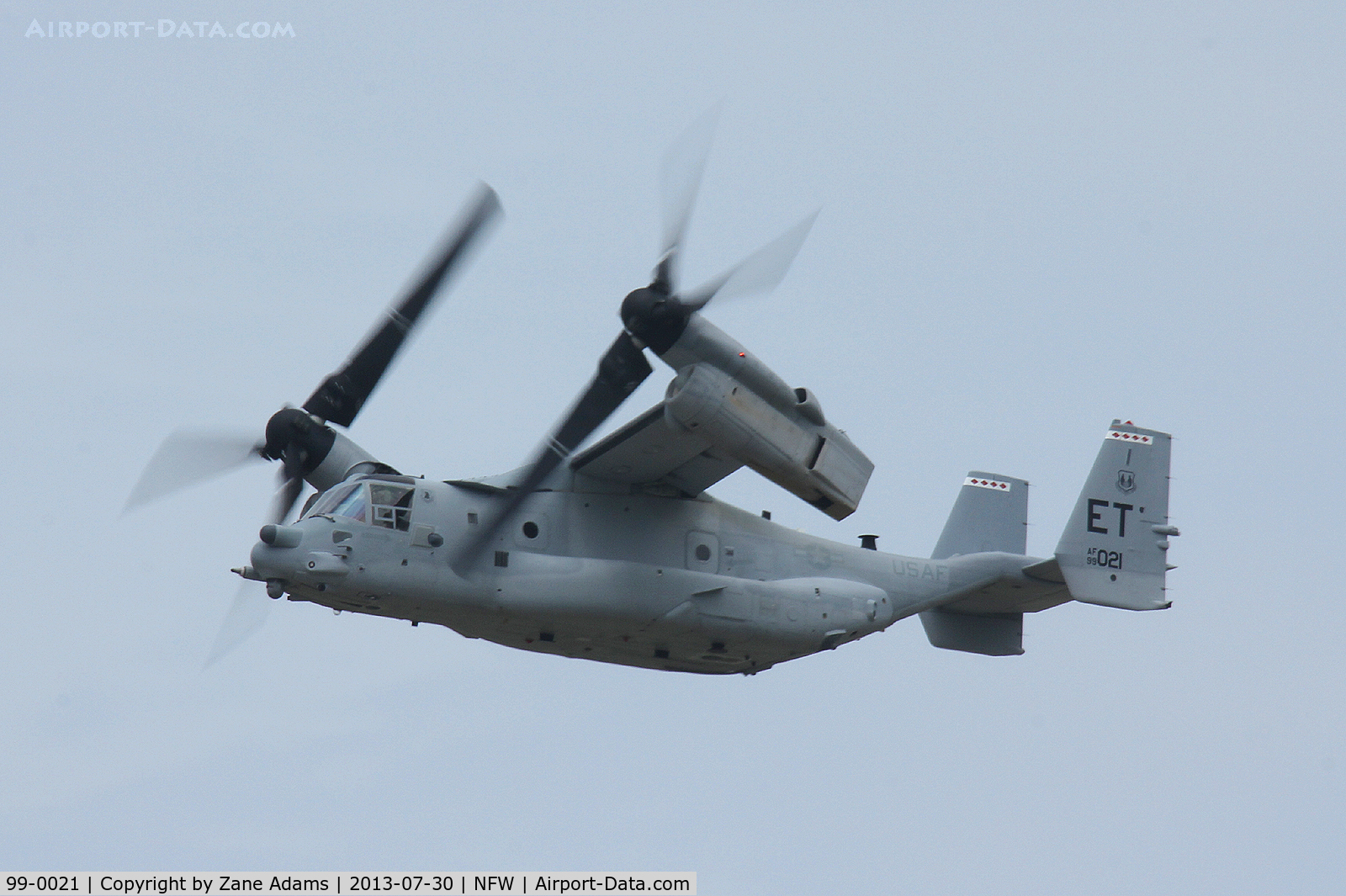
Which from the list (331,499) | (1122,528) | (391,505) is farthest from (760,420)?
(1122,528)

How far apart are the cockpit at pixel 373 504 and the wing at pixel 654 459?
252 centimetres

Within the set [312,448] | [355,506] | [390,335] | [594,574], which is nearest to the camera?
[355,506]

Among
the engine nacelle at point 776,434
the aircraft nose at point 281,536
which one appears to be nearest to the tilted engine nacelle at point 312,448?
the aircraft nose at point 281,536

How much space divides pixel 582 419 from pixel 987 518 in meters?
8.53

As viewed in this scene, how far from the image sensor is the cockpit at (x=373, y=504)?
25922mm

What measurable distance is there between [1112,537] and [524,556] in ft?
31.5

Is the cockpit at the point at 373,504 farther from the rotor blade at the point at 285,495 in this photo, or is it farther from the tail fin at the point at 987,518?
the tail fin at the point at 987,518

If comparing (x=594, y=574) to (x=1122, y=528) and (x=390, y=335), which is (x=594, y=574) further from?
(x=1122, y=528)

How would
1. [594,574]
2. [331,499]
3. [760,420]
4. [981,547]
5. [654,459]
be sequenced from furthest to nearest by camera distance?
[981,547]
[654,459]
[594,574]
[331,499]
[760,420]

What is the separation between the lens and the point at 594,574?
2652 cm

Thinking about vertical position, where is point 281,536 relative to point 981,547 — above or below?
below

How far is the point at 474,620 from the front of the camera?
86.4ft

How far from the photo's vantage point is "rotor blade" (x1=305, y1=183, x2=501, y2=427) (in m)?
27.3

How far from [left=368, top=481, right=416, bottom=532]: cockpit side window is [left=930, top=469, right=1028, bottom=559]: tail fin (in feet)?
30.3
